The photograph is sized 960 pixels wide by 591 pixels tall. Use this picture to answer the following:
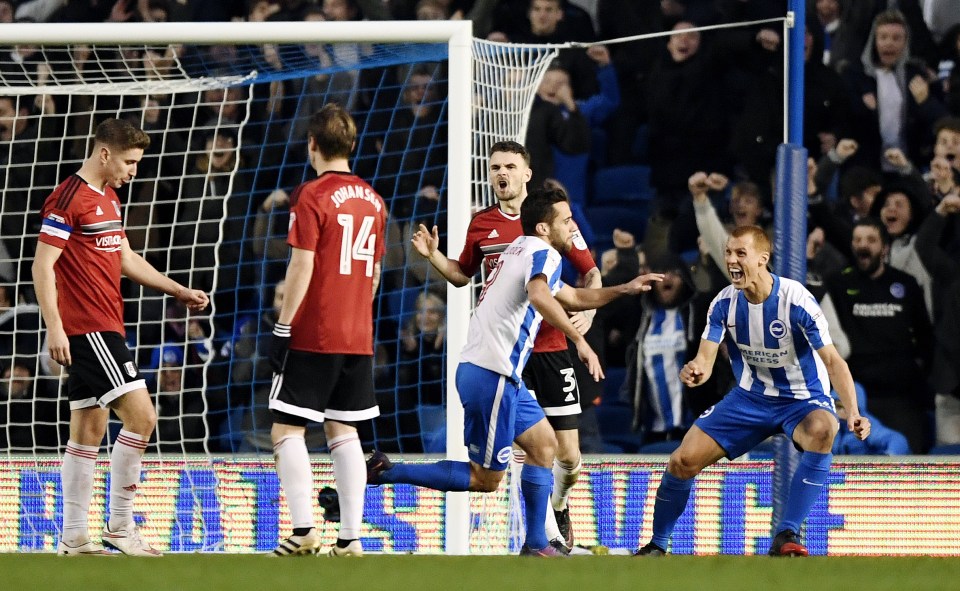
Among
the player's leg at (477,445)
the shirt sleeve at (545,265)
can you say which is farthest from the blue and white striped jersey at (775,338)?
the player's leg at (477,445)

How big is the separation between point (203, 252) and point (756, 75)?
3.98m

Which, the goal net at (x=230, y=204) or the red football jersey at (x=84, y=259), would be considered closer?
the red football jersey at (x=84, y=259)

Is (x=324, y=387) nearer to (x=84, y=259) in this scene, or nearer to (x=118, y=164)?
(x=84, y=259)

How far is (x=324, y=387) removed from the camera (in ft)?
17.9

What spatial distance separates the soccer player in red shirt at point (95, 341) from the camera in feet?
19.1

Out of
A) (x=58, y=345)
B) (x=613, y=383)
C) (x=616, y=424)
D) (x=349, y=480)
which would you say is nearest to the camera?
(x=349, y=480)

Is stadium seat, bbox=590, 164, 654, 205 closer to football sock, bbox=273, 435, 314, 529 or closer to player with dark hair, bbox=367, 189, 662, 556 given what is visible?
player with dark hair, bbox=367, 189, 662, 556

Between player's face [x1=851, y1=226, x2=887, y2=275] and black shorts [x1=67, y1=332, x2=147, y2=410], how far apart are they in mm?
4843

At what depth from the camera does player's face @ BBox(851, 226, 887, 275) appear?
28.6 ft

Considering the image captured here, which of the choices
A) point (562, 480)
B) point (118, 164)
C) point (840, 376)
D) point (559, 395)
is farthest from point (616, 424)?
point (118, 164)

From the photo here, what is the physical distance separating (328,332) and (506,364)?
2.58 feet

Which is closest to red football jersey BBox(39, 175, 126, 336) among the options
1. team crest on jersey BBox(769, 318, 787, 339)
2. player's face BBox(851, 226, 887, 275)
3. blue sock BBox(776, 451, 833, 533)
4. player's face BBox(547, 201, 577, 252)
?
player's face BBox(547, 201, 577, 252)

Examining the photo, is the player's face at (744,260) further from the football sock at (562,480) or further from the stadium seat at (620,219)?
the stadium seat at (620,219)

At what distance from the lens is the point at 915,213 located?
29.2 ft
